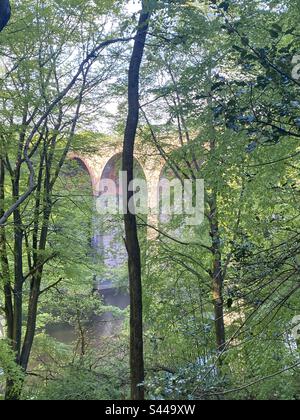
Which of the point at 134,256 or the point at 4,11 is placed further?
the point at 134,256

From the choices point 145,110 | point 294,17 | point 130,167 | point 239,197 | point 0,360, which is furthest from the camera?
point 145,110

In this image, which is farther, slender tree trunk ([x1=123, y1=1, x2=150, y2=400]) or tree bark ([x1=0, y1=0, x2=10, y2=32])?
slender tree trunk ([x1=123, y1=1, x2=150, y2=400])

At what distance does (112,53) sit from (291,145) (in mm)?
3694

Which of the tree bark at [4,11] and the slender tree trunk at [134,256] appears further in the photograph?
the slender tree trunk at [134,256]

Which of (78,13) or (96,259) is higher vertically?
(78,13)

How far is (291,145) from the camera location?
12.0 ft

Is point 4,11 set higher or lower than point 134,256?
higher

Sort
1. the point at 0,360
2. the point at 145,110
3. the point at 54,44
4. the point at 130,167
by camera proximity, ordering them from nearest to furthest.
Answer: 1. the point at 130,167
2. the point at 0,360
3. the point at 54,44
4. the point at 145,110

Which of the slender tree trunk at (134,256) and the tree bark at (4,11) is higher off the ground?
the tree bark at (4,11)

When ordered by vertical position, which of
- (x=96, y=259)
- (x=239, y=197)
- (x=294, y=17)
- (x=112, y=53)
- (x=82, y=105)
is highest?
(x=112, y=53)

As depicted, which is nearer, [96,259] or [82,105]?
[82,105]

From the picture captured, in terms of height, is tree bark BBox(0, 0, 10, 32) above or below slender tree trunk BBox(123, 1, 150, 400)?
above

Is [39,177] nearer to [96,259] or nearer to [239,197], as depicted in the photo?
[96,259]

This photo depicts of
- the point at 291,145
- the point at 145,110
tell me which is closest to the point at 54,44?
the point at 145,110
